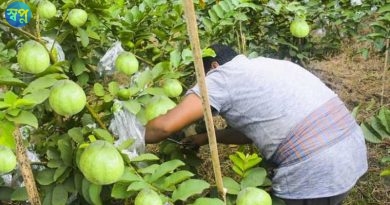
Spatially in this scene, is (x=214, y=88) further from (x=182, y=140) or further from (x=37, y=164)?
(x=37, y=164)

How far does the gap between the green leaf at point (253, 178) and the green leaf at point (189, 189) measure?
0.76 feet

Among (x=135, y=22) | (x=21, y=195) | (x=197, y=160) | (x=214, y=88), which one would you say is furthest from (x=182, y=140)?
(x=21, y=195)

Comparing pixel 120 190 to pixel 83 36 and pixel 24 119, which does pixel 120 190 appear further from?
pixel 83 36

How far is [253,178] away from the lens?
1370 millimetres

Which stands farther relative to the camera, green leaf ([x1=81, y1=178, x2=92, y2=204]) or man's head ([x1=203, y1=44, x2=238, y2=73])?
man's head ([x1=203, y1=44, x2=238, y2=73])

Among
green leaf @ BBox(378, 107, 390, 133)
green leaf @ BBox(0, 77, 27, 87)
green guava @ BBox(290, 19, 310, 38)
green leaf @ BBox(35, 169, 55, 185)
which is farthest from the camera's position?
green guava @ BBox(290, 19, 310, 38)

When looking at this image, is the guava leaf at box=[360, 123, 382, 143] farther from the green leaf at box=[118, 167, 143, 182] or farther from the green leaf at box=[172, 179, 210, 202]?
the green leaf at box=[118, 167, 143, 182]

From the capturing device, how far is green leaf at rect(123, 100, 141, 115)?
1.29 m

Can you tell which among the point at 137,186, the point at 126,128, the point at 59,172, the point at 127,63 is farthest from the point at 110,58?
the point at 137,186

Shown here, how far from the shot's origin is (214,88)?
5.16ft

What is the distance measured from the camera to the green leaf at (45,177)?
1.40 m

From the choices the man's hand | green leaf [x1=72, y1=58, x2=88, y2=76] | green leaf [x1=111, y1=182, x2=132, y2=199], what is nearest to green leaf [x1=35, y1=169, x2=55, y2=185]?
green leaf [x1=111, y1=182, x2=132, y2=199]

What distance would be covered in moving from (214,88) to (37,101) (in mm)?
602
